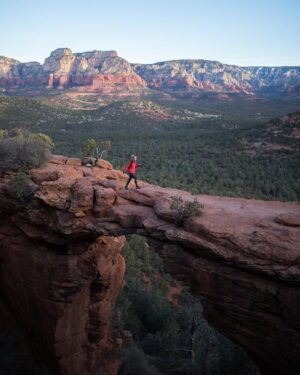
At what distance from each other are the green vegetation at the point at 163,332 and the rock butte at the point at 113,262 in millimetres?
2156

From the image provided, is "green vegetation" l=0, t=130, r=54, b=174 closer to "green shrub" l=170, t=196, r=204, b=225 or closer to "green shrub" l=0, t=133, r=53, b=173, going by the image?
"green shrub" l=0, t=133, r=53, b=173

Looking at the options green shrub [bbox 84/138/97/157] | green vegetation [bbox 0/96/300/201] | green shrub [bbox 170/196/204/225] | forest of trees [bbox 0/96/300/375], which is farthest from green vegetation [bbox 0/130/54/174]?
green vegetation [bbox 0/96/300/201]

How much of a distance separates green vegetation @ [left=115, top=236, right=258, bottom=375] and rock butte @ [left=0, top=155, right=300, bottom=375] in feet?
7.07

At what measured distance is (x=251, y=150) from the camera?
45.0 metres

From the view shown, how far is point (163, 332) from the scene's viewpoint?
1543cm

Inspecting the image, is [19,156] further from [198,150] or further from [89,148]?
[198,150]

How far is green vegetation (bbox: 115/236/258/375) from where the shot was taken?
38.5 feet

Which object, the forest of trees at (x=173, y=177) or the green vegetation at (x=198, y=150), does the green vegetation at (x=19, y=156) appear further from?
the green vegetation at (x=198, y=150)

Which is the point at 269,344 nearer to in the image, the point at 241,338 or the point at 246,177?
the point at 241,338

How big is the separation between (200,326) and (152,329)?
3.44 metres

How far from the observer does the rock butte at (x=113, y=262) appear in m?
6.30

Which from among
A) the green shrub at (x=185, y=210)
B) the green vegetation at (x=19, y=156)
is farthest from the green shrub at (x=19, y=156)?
the green shrub at (x=185, y=210)

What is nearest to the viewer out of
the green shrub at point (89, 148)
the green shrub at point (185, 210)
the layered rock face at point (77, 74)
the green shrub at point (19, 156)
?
the green shrub at point (185, 210)

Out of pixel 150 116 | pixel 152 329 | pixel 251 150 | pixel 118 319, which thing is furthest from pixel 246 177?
pixel 150 116
